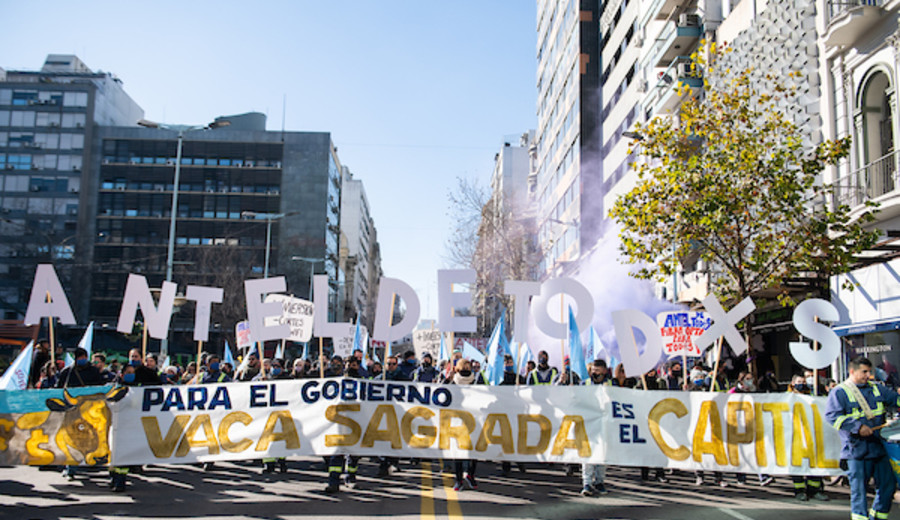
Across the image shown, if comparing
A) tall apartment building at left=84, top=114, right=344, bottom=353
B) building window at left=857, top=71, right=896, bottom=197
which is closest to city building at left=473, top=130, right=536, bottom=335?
building window at left=857, top=71, right=896, bottom=197

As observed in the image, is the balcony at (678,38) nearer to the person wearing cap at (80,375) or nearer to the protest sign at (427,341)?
the protest sign at (427,341)

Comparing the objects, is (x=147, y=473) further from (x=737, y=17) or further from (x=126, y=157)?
(x=126, y=157)

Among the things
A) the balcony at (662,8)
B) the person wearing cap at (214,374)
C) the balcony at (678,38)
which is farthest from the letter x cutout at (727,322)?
the balcony at (662,8)

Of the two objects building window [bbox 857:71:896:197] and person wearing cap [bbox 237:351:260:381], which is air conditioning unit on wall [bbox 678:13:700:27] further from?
person wearing cap [bbox 237:351:260:381]

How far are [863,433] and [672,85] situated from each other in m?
23.7

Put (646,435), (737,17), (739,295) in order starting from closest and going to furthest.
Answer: (646,435)
(739,295)
(737,17)

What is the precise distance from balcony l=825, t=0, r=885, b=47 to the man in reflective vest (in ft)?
37.7

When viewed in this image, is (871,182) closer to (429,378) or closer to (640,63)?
(429,378)

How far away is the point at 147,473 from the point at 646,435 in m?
7.18

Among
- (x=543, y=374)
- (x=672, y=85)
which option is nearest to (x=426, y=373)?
(x=543, y=374)

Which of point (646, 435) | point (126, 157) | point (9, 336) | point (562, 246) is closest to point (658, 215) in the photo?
point (646, 435)

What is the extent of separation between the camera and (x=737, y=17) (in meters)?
25.2

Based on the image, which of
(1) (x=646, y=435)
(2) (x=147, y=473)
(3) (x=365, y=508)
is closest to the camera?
(3) (x=365, y=508)

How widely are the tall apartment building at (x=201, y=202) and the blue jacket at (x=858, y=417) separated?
70395 millimetres
